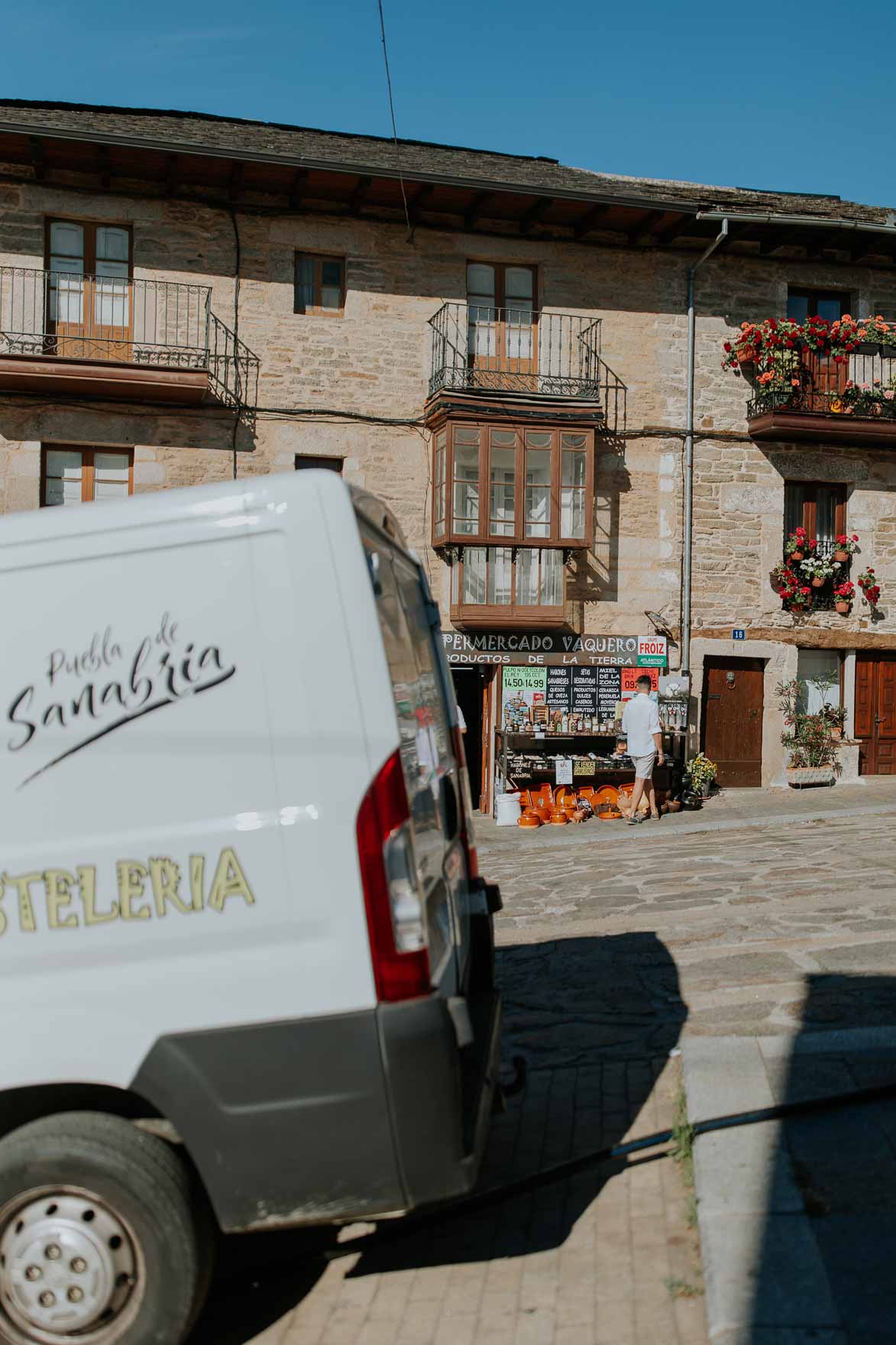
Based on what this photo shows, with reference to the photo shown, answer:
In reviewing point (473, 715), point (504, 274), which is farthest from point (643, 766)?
point (504, 274)

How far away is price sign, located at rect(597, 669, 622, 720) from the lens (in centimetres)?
1588

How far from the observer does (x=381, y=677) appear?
2908mm

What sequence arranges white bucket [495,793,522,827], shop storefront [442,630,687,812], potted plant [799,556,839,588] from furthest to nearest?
potted plant [799,556,839,588] → shop storefront [442,630,687,812] → white bucket [495,793,522,827]

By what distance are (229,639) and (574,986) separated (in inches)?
157

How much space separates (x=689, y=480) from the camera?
1647 cm

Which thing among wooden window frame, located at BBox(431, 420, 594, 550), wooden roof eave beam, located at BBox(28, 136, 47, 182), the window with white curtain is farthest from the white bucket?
wooden roof eave beam, located at BBox(28, 136, 47, 182)

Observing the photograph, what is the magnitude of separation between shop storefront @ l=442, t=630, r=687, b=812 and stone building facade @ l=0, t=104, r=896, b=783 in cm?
42

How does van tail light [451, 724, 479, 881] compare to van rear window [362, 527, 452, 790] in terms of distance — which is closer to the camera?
van rear window [362, 527, 452, 790]

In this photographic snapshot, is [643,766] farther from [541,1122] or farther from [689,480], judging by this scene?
[541,1122]

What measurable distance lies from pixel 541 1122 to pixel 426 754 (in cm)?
190

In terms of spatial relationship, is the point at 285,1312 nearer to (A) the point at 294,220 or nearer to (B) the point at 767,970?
(B) the point at 767,970

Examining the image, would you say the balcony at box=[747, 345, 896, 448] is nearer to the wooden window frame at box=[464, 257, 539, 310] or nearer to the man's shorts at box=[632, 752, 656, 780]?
the wooden window frame at box=[464, 257, 539, 310]

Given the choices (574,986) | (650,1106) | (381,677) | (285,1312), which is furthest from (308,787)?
(574,986)

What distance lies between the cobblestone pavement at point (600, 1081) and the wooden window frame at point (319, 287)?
346 inches
